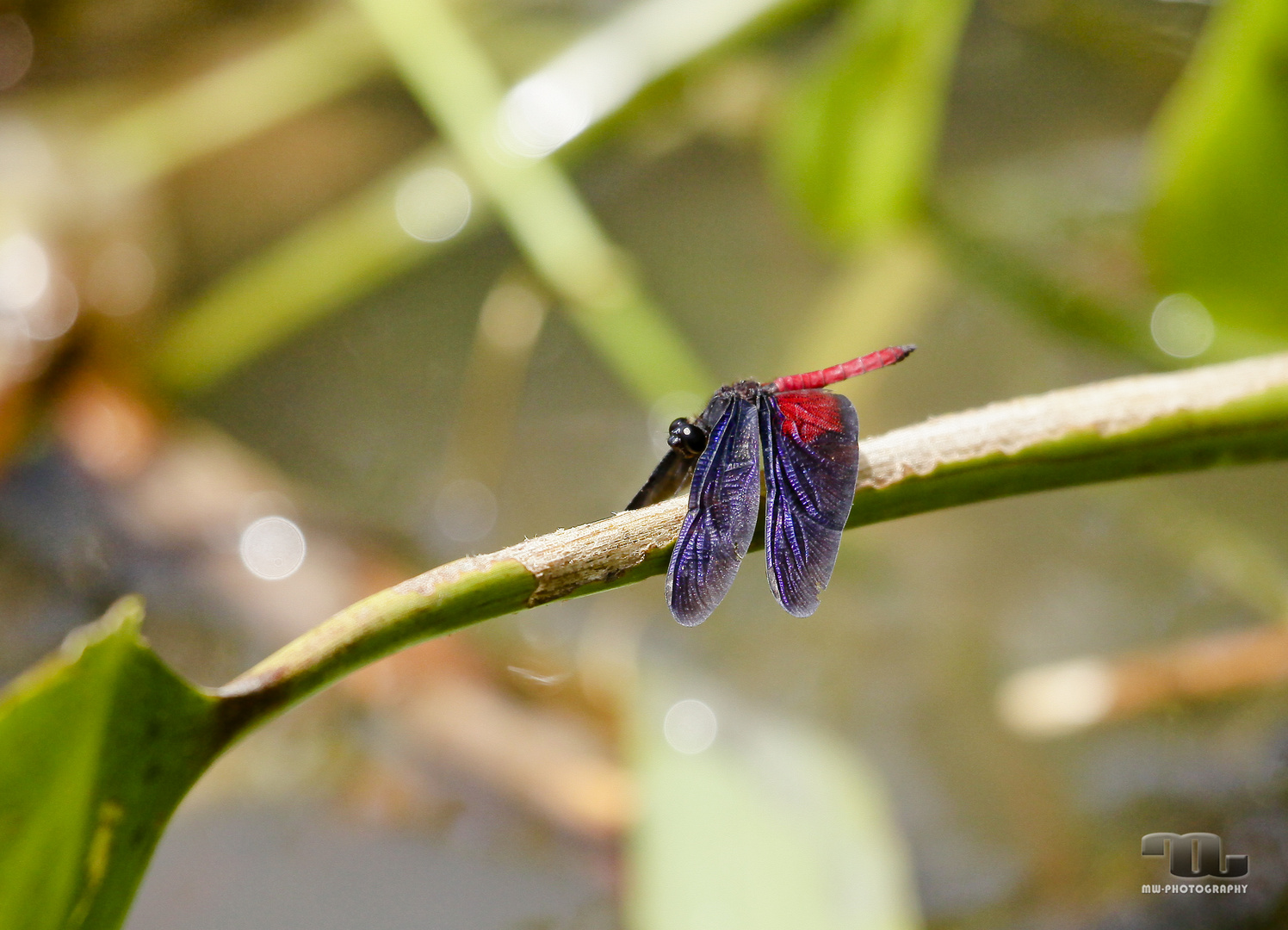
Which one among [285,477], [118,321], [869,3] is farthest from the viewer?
[118,321]

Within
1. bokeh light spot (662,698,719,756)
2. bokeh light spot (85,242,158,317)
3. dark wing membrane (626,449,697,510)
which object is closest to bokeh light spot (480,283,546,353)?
bokeh light spot (85,242,158,317)

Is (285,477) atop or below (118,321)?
below

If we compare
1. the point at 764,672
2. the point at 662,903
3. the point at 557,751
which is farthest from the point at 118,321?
the point at 662,903

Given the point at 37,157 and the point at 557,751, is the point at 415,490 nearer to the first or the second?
the point at 557,751

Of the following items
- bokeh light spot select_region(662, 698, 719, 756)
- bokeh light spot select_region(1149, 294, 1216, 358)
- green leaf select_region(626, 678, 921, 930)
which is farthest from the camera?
bokeh light spot select_region(1149, 294, 1216, 358)

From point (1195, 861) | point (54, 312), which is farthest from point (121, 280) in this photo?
point (1195, 861)

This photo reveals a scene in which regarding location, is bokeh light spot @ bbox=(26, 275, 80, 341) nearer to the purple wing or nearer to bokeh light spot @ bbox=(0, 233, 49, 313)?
bokeh light spot @ bbox=(0, 233, 49, 313)

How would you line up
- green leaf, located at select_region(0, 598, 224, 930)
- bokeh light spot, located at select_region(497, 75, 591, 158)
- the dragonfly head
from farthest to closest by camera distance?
1. bokeh light spot, located at select_region(497, 75, 591, 158)
2. the dragonfly head
3. green leaf, located at select_region(0, 598, 224, 930)

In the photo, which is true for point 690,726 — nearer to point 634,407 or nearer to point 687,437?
point 687,437
